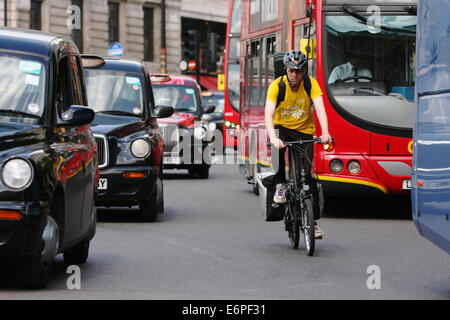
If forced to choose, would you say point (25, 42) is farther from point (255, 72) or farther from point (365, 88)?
point (255, 72)

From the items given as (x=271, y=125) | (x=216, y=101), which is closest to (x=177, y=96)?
(x=271, y=125)

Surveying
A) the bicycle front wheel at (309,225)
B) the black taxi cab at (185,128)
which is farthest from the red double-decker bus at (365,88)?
the black taxi cab at (185,128)

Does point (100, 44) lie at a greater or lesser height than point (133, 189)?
Result: greater

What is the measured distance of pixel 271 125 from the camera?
9.96m

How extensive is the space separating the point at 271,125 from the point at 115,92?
412 cm

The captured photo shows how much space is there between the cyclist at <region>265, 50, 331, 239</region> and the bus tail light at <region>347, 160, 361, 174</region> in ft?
10.7

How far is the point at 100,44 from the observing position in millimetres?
48344

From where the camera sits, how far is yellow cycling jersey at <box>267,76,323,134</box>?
10164 mm

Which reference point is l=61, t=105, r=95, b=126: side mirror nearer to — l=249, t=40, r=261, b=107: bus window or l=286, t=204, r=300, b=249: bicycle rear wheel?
l=286, t=204, r=300, b=249: bicycle rear wheel

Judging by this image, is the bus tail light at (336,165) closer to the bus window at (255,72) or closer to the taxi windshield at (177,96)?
the bus window at (255,72)

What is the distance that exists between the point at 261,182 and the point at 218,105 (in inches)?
1119
